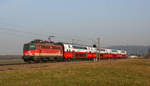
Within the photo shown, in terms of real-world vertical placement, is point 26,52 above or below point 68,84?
above

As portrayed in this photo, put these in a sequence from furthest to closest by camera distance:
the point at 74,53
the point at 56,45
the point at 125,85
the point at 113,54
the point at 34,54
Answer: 1. the point at 113,54
2. the point at 74,53
3. the point at 56,45
4. the point at 34,54
5. the point at 125,85

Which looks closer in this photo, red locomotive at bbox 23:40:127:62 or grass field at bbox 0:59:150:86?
grass field at bbox 0:59:150:86

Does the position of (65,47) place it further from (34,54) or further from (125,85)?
(125,85)

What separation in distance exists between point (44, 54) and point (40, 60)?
5.22 feet

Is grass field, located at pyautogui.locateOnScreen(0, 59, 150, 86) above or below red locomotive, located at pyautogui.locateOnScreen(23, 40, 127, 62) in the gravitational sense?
below

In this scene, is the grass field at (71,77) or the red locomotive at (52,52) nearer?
the grass field at (71,77)

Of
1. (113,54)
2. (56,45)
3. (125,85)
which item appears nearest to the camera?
(125,85)

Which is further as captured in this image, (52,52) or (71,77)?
(52,52)

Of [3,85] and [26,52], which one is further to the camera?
[26,52]

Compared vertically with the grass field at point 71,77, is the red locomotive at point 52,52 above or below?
above

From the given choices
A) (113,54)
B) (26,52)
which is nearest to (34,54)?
(26,52)

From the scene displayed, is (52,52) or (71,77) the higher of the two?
(52,52)

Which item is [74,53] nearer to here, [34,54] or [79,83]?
[34,54]

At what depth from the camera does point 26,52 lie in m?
39.0
